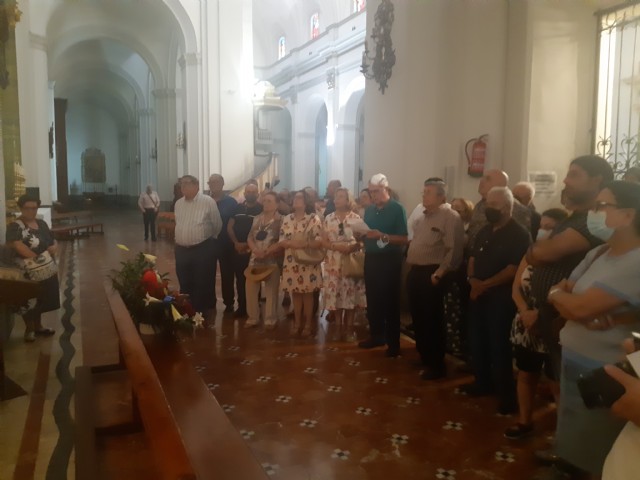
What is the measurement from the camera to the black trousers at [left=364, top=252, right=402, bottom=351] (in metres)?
5.14

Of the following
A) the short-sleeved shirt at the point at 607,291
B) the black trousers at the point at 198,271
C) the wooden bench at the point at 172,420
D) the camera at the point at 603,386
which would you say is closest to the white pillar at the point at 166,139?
the black trousers at the point at 198,271

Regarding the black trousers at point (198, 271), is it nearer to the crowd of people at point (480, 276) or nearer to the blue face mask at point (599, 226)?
the crowd of people at point (480, 276)

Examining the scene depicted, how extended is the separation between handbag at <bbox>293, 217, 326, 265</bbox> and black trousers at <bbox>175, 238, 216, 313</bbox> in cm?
110

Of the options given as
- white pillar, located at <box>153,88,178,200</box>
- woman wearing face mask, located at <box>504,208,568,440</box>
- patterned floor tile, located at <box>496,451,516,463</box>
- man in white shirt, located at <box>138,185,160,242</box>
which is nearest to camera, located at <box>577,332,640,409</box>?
woman wearing face mask, located at <box>504,208,568,440</box>

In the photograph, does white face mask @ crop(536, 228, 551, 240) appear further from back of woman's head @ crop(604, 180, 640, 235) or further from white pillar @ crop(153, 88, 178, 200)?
white pillar @ crop(153, 88, 178, 200)

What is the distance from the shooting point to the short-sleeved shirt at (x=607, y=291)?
2266mm

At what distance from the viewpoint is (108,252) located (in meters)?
12.4

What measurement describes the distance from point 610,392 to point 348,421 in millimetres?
2269

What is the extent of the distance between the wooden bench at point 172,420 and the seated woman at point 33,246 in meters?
1.75

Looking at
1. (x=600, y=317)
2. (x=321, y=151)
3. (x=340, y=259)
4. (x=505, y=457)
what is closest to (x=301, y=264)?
(x=340, y=259)

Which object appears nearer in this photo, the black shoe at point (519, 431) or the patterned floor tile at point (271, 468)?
the patterned floor tile at point (271, 468)

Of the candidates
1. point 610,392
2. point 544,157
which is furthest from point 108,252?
point 610,392

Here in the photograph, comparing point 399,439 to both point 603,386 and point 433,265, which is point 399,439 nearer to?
point 433,265

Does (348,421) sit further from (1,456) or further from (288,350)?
(1,456)
